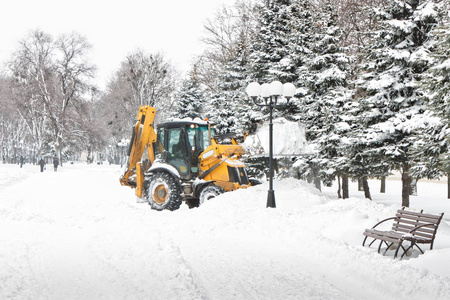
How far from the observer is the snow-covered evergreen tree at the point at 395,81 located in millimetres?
14195

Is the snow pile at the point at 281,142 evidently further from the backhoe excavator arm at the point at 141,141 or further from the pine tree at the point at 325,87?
the backhoe excavator arm at the point at 141,141

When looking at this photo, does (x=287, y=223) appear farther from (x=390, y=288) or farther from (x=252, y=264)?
(x=390, y=288)

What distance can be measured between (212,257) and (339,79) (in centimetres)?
1415

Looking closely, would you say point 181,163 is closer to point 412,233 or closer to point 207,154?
point 207,154

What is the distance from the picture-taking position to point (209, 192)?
1337cm

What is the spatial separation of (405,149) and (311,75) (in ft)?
22.6

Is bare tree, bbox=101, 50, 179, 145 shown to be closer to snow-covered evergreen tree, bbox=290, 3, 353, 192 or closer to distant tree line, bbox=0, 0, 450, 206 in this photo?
distant tree line, bbox=0, 0, 450, 206

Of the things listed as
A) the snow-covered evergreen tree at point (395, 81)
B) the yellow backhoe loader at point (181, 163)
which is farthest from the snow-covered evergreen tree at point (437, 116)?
the yellow backhoe loader at point (181, 163)

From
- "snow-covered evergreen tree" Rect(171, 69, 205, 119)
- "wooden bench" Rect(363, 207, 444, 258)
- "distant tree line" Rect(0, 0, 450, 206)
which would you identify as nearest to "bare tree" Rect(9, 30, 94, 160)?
"distant tree line" Rect(0, 0, 450, 206)

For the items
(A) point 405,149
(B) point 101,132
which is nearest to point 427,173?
(A) point 405,149

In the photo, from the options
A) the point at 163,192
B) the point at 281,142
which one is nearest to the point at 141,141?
the point at 163,192

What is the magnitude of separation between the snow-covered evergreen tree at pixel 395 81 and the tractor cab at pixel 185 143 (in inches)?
207

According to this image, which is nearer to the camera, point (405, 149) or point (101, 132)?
point (405, 149)

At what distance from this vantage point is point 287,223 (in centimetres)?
942
